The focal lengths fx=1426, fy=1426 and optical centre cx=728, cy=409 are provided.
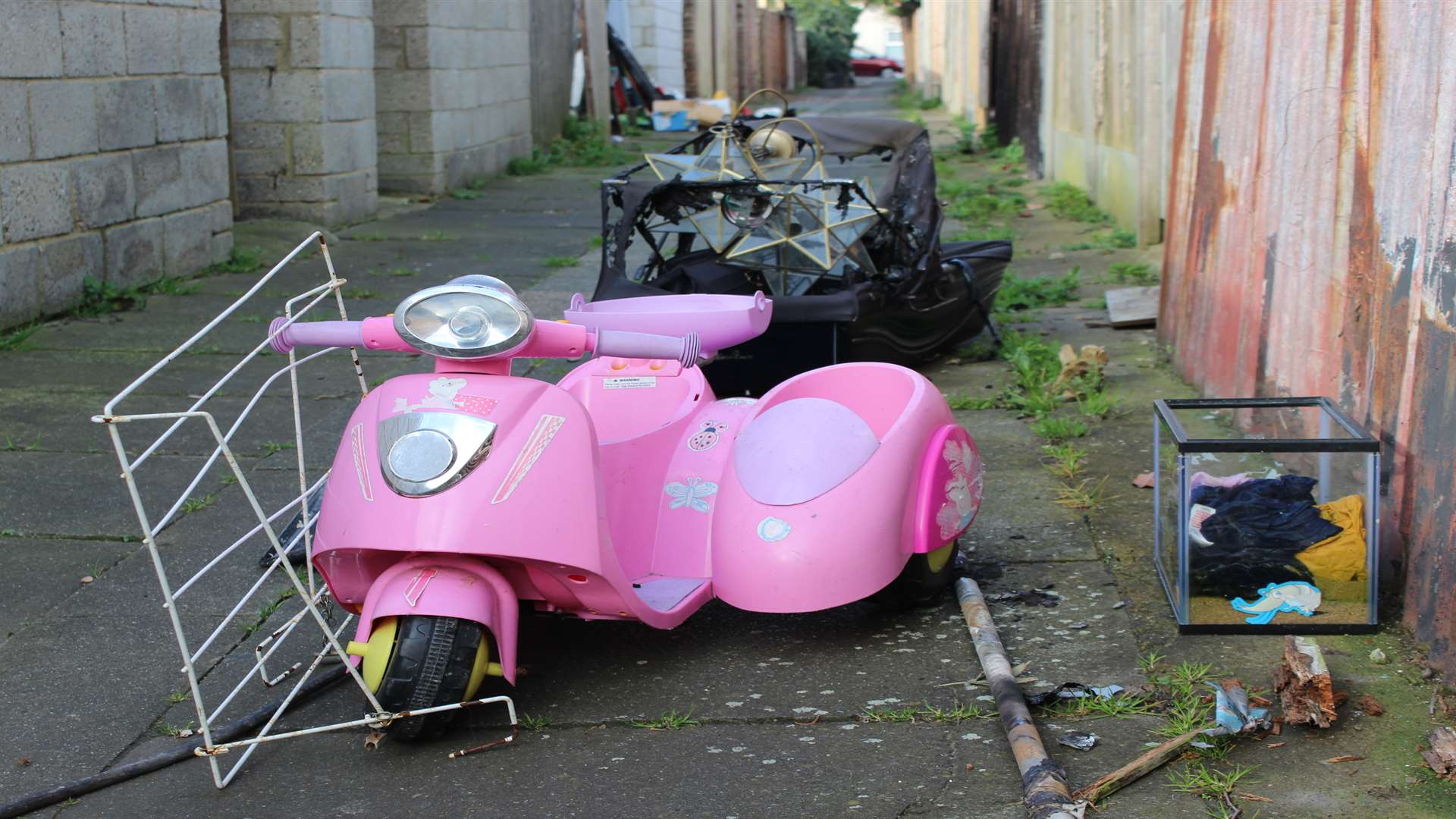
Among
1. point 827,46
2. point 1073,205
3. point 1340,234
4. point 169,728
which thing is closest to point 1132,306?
point 1340,234

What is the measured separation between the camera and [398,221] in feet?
37.8

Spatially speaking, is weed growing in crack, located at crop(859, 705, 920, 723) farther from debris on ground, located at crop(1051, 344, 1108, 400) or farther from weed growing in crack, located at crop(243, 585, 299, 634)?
debris on ground, located at crop(1051, 344, 1108, 400)

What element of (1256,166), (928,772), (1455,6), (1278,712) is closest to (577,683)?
(928,772)

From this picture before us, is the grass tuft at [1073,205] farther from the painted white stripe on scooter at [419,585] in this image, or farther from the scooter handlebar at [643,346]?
the painted white stripe on scooter at [419,585]

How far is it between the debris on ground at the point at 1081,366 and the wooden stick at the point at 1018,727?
92.3 inches

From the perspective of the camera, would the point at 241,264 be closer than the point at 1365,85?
No

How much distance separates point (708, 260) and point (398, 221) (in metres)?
6.47

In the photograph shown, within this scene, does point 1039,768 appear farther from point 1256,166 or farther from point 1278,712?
point 1256,166

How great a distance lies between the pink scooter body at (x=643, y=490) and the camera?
2873 mm

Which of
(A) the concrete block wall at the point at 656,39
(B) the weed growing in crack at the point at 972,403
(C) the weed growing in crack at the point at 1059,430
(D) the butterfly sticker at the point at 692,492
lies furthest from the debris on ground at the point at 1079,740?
(A) the concrete block wall at the point at 656,39

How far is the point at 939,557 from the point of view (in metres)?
3.61

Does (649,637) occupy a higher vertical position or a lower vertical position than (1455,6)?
lower

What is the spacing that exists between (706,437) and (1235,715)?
1431mm

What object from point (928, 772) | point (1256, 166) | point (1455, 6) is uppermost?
point (1455, 6)
